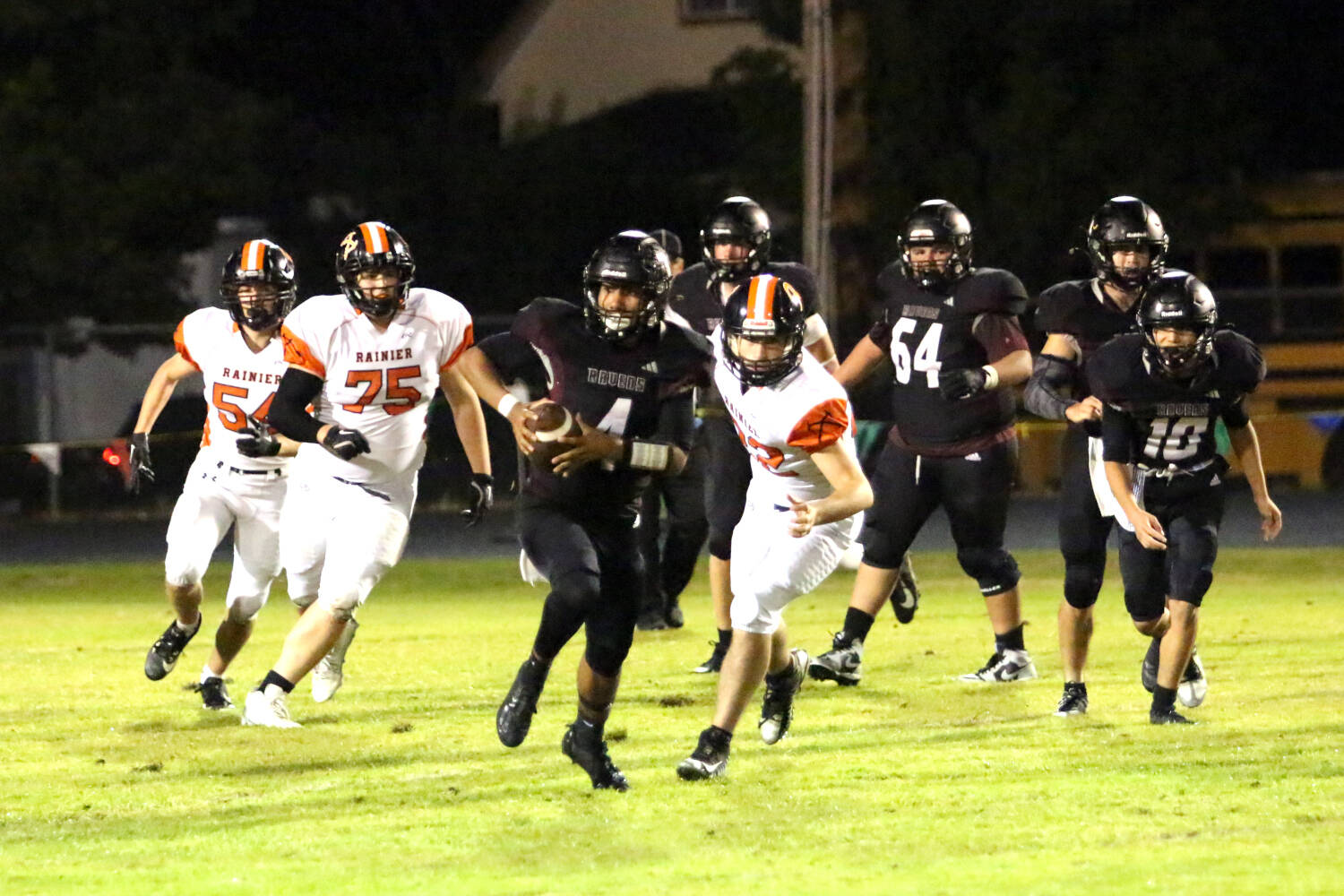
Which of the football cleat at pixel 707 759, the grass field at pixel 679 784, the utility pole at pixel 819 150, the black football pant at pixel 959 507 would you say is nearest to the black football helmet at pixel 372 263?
the grass field at pixel 679 784

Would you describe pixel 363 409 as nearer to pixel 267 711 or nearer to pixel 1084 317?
pixel 267 711

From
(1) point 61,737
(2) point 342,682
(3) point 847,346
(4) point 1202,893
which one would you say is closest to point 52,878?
(1) point 61,737

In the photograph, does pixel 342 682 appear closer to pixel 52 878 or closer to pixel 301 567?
pixel 301 567

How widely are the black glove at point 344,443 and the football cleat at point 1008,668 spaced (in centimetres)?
311

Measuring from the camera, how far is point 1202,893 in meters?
5.55

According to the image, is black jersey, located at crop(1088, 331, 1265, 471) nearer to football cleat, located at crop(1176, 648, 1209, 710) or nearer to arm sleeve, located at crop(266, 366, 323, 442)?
football cleat, located at crop(1176, 648, 1209, 710)

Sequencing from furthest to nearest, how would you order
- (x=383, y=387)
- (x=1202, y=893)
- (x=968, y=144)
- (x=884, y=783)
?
(x=968, y=144)
(x=383, y=387)
(x=884, y=783)
(x=1202, y=893)

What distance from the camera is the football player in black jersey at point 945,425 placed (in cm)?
923

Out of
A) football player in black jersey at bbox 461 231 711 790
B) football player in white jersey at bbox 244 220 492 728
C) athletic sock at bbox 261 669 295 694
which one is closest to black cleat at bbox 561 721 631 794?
football player in black jersey at bbox 461 231 711 790

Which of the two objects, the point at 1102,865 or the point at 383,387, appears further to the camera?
the point at 383,387

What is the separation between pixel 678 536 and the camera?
11.2 m

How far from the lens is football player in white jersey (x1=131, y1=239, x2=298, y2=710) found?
8.97 metres

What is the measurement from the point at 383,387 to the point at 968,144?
17947 mm

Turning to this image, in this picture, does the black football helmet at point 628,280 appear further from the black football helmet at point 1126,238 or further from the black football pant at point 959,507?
the black football pant at point 959,507
